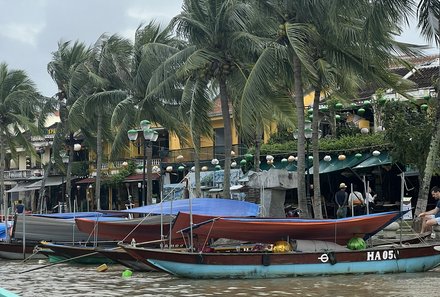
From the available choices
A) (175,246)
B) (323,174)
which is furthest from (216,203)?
(323,174)

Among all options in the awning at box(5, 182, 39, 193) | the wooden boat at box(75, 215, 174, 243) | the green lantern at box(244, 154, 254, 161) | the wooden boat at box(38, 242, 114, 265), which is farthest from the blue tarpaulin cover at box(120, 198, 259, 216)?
the awning at box(5, 182, 39, 193)

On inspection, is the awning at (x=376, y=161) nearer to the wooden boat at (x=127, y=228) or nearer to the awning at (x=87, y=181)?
the wooden boat at (x=127, y=228)

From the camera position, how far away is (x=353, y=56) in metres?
23.2

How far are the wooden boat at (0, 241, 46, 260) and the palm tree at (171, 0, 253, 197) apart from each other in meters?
8.21

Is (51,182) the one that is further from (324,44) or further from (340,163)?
(324,44)

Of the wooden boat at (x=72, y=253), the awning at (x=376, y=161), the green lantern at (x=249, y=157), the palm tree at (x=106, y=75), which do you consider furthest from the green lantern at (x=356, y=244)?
the palm tree at (x=106, y=75)

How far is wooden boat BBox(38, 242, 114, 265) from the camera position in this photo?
74.0 ft

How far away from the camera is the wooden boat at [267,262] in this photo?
1789 centimetres

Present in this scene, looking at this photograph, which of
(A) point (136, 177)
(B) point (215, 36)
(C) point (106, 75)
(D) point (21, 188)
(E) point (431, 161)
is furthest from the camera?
(D) point (21, 188)

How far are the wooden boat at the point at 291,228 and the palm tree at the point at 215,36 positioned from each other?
25.4ft

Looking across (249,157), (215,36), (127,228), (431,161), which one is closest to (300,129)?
(431,161)

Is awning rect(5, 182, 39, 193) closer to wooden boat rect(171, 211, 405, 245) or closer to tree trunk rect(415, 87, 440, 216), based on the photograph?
wooden boat rect(171, 211, 405, 245)

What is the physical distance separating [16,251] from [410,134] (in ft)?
49.3

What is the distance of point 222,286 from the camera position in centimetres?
1723
